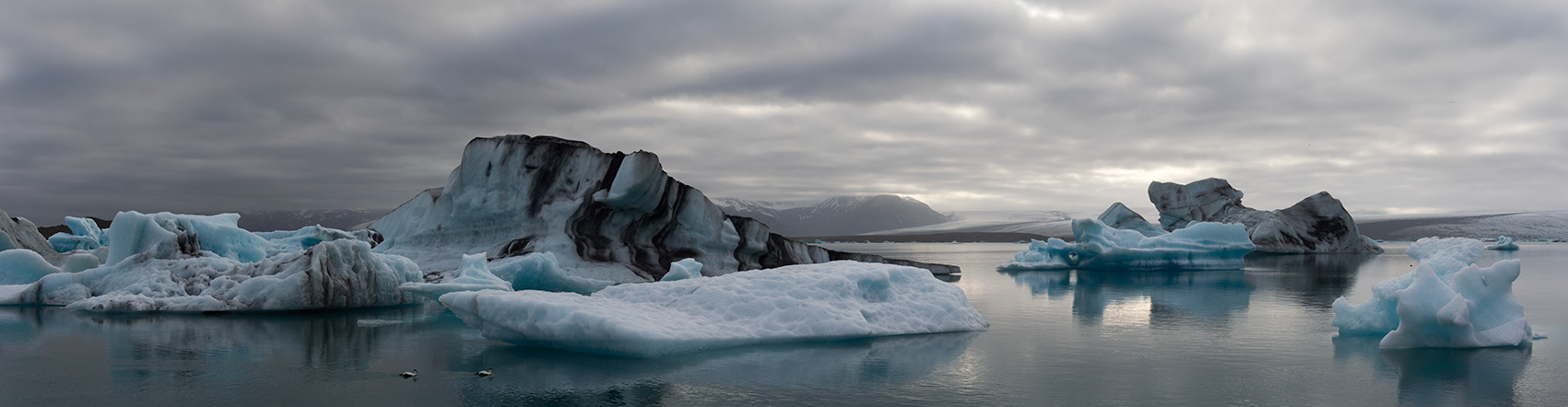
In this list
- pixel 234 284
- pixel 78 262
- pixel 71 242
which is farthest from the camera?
pixel 71 242

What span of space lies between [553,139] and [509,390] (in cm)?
1606

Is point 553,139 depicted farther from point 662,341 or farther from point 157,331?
point 662,341

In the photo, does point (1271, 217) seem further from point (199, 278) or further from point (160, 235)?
point (160, 235)

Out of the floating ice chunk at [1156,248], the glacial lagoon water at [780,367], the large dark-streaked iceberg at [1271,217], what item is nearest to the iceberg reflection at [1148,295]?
the glacial lagoon water at [780,367]

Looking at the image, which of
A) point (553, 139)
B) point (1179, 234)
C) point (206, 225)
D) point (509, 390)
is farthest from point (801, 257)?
point (509, 390)

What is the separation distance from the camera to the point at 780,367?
8.09m

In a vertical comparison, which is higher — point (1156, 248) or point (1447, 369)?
point (1156, 248)

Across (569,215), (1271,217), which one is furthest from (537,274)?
(1271,217)

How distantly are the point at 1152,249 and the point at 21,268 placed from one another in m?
30.0

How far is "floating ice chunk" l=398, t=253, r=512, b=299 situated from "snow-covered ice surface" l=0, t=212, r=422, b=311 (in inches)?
40.8

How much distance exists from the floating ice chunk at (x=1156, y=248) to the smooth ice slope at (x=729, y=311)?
20831 millimetres

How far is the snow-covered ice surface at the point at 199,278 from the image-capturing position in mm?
13820

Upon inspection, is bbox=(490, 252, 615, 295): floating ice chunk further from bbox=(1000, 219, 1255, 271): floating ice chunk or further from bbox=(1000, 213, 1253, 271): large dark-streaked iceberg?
bbox=(1000, 219, 1255, 271): floating ice chunk

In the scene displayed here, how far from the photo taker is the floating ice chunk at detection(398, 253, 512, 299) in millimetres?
13039
